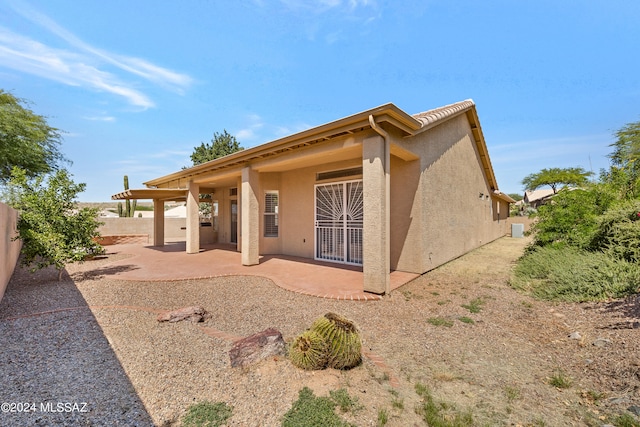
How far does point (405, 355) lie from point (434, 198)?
20.0 ft

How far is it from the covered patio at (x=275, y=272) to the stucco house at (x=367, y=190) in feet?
1.76

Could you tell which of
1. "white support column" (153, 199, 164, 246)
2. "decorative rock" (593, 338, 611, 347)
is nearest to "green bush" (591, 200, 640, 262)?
"decorative rock" (593, 338, 611, 347)

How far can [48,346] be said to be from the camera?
12.1 feet

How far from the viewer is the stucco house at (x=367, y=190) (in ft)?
19.9

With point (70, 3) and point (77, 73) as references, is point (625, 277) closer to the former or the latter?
point (70, 3)

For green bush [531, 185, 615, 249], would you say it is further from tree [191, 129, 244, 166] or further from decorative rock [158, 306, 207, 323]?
tree [191, 129, 244, 166]

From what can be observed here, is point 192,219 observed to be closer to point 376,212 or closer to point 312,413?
point 376,212

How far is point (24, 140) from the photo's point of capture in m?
14.1

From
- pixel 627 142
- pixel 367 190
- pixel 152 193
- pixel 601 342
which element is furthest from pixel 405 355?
pixel 627 142

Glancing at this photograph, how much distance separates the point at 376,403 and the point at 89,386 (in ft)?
9.82

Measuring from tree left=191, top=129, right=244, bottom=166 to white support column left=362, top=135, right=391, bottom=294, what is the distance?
25581mm

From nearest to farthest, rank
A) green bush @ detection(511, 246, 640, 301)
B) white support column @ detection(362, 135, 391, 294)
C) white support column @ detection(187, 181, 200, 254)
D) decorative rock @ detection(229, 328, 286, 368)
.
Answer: decorative rock @ detection(229, 328, 286, 368) < green bush @ detection(511, 246, 640, 301) < white support column @ detection(362, 135, 391, 294) < white support column @ detection(187, 181, 200, 254)

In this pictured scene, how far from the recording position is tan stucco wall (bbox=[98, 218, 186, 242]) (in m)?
20.2

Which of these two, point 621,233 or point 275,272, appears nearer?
point 621,233
